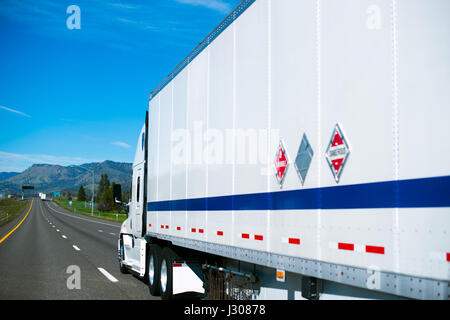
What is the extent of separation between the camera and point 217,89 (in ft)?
21.1

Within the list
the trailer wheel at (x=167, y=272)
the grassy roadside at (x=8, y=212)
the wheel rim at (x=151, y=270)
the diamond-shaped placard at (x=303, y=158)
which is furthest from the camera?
the grassy roadside at (x=8, y=212)

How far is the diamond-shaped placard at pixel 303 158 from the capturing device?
162 inches

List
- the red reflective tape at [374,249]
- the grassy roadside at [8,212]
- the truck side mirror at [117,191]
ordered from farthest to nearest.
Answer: the grassy roadside at [8,212] < the truck side mirror at [117,191] < the red reflective tape at [374,249]

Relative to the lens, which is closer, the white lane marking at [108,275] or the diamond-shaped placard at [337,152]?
the diamond-shaped placard at [337,152]

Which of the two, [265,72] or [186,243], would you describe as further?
[186,243]

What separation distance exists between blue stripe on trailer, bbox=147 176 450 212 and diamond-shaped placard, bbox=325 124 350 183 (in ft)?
0.51

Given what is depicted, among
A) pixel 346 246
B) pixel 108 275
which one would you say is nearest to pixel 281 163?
pixel 346 246

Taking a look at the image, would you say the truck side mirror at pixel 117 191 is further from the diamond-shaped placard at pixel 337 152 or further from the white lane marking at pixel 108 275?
the diamond-shaped placard at pixel 337 152

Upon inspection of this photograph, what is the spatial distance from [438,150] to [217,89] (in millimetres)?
4006

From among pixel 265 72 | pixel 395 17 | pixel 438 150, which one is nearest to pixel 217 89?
pixel 265 72

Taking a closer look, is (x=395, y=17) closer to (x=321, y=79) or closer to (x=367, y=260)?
(x=321, y=79)

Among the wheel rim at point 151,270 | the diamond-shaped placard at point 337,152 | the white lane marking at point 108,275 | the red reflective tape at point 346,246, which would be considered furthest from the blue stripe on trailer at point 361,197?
the white lane marking at point 108,275

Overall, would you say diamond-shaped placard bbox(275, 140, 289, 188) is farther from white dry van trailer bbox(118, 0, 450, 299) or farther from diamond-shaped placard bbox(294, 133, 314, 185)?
diamond-shaped placard bbox(294, 133, 314, 185)
